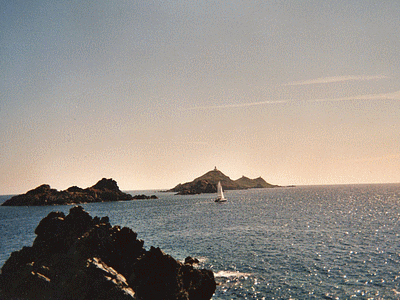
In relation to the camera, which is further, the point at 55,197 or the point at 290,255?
the point at 55,197

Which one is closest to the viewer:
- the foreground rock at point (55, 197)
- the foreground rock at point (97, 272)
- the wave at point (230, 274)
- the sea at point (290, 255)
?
the foreground rock at point (97, 272)

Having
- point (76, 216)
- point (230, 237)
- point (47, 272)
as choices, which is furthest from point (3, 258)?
point (230, 237)

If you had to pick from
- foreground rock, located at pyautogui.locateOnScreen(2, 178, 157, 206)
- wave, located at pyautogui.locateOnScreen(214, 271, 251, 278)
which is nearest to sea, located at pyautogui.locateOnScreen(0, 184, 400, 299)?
wave, located at pyautogui.locateOnScreen(214, 271, 251, 278)

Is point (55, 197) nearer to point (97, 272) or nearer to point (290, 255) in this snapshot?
point (290, 255)

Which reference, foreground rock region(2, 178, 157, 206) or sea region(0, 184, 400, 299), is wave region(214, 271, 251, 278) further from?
foreground rock region(2, 178, 157, 206)

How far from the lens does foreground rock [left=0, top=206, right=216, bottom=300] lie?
2120 centimetres

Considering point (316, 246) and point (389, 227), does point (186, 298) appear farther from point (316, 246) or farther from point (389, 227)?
point (389, 227)

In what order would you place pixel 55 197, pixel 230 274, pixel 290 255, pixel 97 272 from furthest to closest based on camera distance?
pixel 55 197 → pixel 290 255 → pixel 230 274 → pixel 97 272

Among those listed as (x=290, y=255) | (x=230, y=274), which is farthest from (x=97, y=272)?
(x=290, y=255)

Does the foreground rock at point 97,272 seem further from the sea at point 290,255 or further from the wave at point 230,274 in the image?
the wave at point 230,274

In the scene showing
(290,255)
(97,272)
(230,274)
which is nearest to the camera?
(97,272)

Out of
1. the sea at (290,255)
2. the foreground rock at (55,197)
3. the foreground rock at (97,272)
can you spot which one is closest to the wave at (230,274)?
the sea at (290,255)

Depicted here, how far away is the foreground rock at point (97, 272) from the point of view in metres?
21.2

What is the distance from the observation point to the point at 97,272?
21.3 metres
